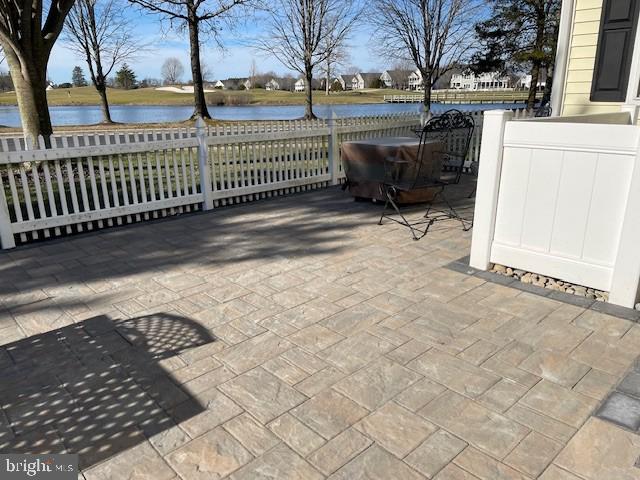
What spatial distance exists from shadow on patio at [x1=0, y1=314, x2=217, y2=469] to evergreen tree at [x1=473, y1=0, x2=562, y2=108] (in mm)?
15791

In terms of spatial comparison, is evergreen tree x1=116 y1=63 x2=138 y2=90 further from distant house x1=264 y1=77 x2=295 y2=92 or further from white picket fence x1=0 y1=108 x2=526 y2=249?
white picket fence x1=0 y1=108 x2=526 y2=249

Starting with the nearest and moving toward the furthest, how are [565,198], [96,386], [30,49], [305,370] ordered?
1. [96,386]
2. [305,370]
3. [565,198]
4. [30,49]

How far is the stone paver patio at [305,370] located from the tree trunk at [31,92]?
3121 mm

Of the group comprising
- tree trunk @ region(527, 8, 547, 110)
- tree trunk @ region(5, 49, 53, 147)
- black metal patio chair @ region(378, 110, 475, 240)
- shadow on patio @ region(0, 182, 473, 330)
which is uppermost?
tree trunk @ region(527, 8, 547, 110)

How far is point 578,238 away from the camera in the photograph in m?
3.16

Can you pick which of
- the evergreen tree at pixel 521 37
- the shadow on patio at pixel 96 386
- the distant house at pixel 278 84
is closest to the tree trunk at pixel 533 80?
the evergreen tree at pixel 521 37

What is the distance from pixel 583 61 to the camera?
5.16 meters

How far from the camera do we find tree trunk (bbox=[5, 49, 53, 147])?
20.1 ft

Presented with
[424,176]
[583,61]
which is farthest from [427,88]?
[424,176]

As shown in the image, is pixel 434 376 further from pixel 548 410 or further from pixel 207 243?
pixel 207 243

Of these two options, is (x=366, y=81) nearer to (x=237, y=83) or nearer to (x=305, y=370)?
(x=237, y=83)

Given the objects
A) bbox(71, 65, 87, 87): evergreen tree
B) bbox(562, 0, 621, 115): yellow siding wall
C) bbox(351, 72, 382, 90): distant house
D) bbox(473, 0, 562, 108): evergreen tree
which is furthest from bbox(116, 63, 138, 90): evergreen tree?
bbox(562, 0, 621, 115): yellow siding wall

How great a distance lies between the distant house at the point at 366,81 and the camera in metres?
65.9

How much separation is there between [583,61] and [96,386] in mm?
5765
